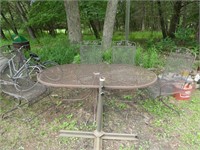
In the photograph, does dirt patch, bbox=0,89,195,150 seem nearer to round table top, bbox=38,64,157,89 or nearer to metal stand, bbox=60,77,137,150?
metal stand, bbox=60,77,137,150

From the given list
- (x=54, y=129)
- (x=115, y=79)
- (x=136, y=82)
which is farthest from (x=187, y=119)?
(x=54, y=129)

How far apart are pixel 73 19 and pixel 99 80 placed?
3.15 metres

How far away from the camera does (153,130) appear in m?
2.08

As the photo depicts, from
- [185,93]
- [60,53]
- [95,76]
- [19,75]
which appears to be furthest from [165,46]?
[19,75]

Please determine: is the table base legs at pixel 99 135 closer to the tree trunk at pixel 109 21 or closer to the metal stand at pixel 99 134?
the metal stand at pixel 99 134

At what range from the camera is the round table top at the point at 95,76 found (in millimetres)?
1873

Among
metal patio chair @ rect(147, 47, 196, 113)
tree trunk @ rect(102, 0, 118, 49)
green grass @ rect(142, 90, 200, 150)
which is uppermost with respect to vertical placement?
tree trunk @ rect(102, 0, 118, 49)

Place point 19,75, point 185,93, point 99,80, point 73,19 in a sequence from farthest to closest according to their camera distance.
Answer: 1. point 73,19
2. point 185,93
3. point 19,75
4. point 99,80

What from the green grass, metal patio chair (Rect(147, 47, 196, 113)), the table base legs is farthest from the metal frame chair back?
the table base legs

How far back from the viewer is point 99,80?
188 centimetres

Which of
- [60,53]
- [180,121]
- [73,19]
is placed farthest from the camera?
[73,19]

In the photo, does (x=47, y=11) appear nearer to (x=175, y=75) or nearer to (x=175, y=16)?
(x=175, y=75)

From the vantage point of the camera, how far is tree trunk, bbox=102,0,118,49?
386 centimetres

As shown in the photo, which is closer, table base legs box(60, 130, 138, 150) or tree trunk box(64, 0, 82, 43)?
table base legs box(60, 130, 138, 150)
